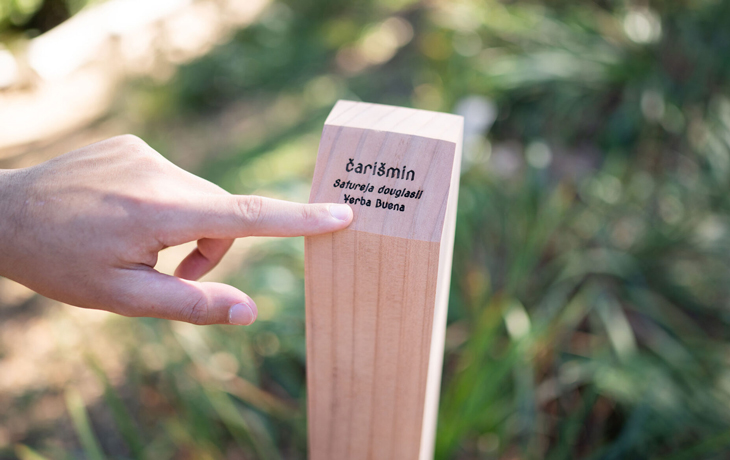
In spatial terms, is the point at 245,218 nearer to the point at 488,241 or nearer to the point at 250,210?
the point at 250,210

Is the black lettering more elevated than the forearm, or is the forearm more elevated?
the black lettering

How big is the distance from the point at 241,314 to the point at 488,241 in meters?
1.36

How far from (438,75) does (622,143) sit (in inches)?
38.7

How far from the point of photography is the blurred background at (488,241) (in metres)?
1.29

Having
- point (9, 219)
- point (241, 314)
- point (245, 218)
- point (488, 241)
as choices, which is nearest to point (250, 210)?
point (245, 218)

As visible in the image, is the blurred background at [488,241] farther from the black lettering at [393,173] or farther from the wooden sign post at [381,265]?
the black lettering at [393,173]

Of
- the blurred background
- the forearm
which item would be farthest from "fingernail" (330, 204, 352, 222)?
the blurred background

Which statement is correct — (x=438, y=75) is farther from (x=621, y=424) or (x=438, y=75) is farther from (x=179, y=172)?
(x=179, y=172)

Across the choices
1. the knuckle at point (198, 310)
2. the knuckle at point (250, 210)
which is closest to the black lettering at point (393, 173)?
the knuckle at point (250, 210)

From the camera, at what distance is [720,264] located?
162cm

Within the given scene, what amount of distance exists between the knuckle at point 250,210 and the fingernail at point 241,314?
0.11 metres

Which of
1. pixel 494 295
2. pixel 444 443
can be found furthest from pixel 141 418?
pixel 494 295

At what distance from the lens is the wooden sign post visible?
21.8 inches

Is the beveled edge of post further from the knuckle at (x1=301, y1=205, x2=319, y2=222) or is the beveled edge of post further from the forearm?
the forearm
